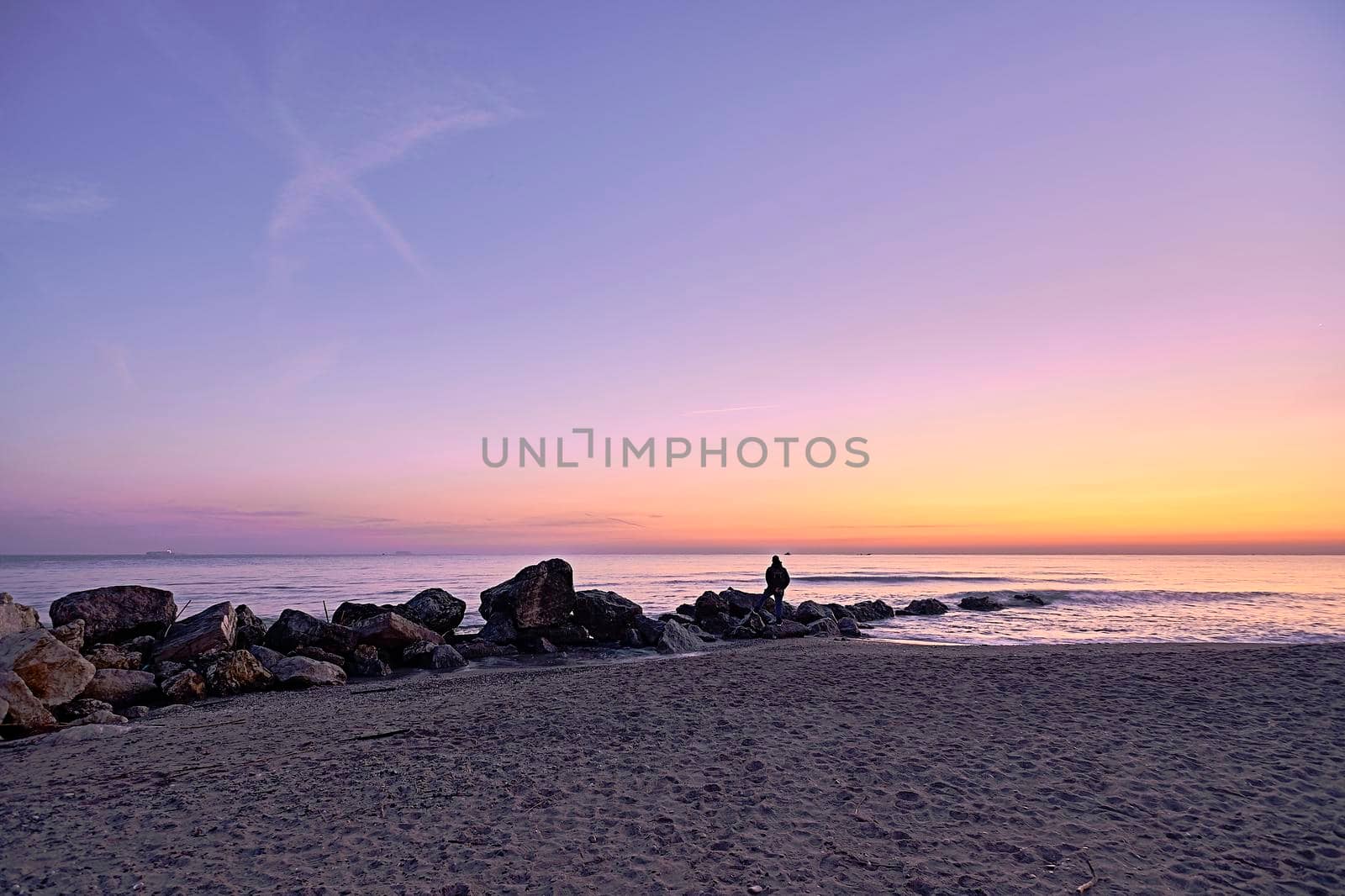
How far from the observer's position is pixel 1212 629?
82.6ft

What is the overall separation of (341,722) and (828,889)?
9129 mm

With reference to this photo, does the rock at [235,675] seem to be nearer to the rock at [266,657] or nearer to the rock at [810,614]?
the rock at [266,657]

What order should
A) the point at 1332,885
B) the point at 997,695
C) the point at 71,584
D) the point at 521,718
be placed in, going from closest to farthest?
→ the point at 1332,885, the point at 521,718, the point at 997,695, the point at 71,584

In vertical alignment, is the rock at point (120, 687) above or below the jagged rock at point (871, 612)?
above

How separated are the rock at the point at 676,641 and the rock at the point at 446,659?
19.3ft

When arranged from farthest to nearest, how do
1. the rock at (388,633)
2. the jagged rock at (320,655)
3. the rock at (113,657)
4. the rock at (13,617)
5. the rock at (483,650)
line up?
the rock at (483,650), the rock at (388,633), the jagged rock at (320,655), the rock at (113,657), the rock at (13,617)

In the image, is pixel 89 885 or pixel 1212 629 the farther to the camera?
pixel 1212 629

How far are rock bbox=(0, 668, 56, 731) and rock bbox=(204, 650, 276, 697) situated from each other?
3.93 m

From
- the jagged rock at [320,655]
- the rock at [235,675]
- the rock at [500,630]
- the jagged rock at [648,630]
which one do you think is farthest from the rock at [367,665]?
the jagged rock at [648,630]

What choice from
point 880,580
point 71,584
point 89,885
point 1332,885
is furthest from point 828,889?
point 71,584

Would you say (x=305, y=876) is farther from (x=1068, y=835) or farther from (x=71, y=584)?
(x=71, y=584)

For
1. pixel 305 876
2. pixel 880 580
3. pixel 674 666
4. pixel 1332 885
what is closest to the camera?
pixel 1332 885

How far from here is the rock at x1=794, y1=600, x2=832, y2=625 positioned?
2740cm

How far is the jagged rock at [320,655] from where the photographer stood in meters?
18.2
